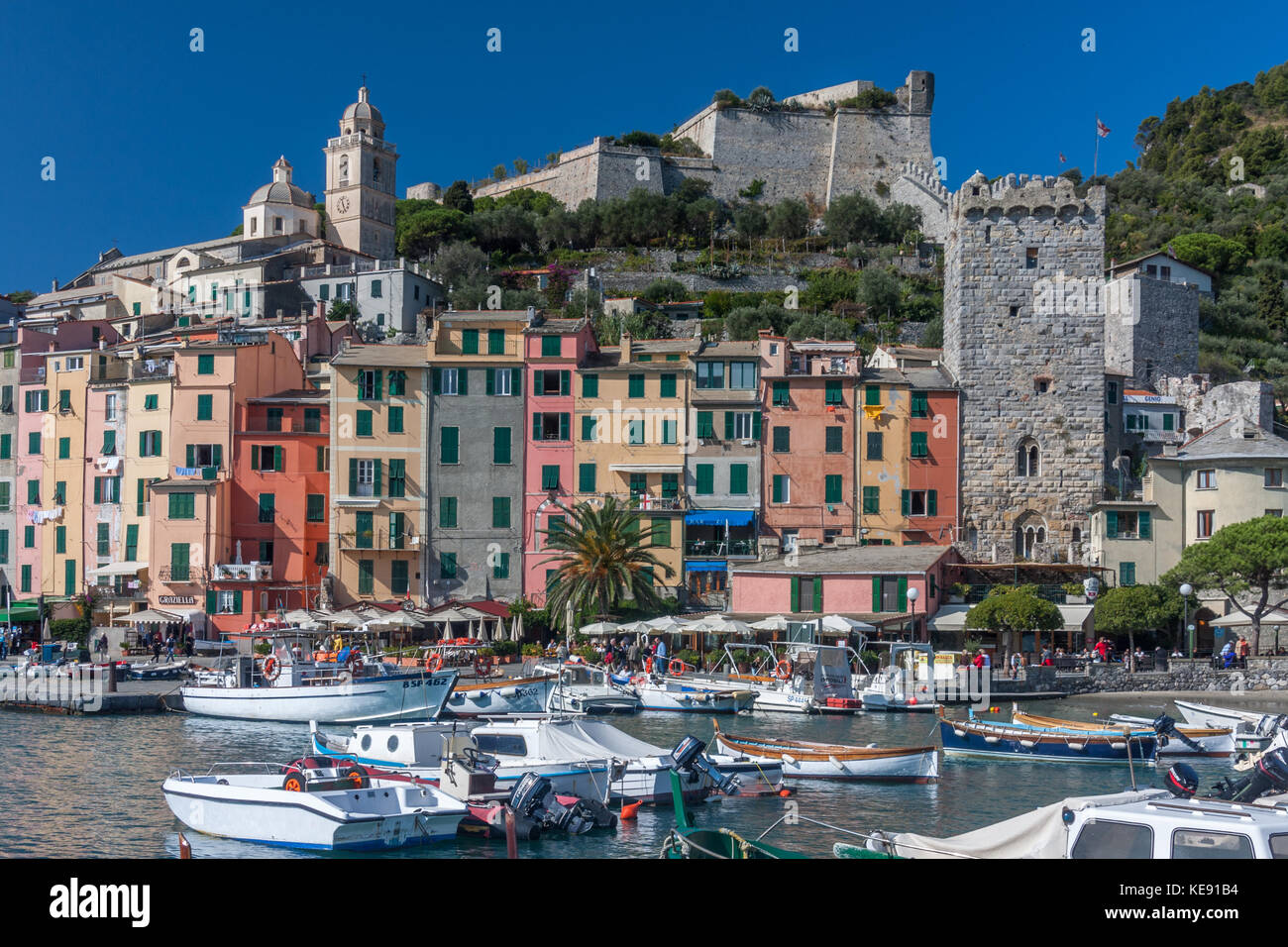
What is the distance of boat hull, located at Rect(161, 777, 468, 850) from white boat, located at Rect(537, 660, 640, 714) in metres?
15.2

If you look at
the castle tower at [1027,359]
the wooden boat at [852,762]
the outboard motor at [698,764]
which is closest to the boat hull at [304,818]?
the outboard motor at [698,764]

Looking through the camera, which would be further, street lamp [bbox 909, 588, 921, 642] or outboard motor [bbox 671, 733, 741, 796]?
street lamp [bbox 909, 588, 921, 642]

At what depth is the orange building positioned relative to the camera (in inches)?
2189

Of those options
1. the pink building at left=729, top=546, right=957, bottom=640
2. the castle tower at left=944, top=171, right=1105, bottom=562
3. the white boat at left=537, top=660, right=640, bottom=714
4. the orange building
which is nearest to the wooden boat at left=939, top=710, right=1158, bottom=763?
the white boat at left=537, top=660, right=640, bottom=714

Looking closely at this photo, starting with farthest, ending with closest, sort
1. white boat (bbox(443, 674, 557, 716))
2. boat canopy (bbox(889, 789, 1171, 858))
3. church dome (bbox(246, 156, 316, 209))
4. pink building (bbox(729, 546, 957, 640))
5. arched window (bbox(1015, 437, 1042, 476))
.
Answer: church dome (bbox(246, 156, 316, 209))
arched window (bbox(1015, 437, 1042, 476))
pink building (bbox(729, 546, 957, 640))
white boat (bbox(443, 674, 557, 716))
boat canopy (bbox(889, 789, 1171, 858))

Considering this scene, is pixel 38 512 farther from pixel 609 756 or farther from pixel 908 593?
pixel 609 756

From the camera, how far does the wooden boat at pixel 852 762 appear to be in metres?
28.3

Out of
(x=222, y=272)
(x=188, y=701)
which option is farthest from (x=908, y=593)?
(x=222, y=272)

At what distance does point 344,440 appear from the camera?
54625 mm

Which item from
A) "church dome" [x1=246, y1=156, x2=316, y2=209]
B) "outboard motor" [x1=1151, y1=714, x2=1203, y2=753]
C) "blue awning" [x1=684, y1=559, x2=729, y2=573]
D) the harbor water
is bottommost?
the harbor water

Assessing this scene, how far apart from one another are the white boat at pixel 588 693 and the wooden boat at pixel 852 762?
10058mm

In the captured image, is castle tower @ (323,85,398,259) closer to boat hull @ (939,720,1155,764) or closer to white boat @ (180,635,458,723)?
white boat @ (180,635,458,723)

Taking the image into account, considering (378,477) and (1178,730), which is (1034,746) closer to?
(1178,730)
